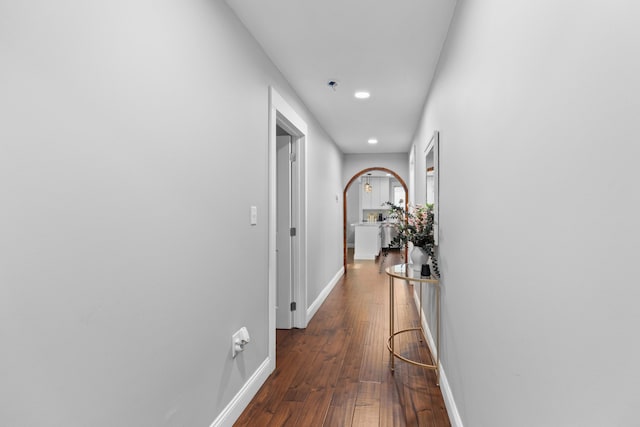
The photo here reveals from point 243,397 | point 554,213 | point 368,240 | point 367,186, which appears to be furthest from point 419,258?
point 367,186

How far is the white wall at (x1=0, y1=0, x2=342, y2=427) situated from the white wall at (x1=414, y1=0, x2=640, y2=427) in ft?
4.17

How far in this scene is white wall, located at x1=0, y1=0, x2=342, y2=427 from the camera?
3.18ft

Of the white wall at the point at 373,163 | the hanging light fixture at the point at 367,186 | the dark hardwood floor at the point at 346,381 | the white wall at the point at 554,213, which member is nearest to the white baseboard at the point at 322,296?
the dark hardwood floor at the point at 346,381

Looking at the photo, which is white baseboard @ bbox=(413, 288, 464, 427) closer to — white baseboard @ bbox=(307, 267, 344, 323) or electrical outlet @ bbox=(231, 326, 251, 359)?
electrical outlet @ bbox=(231, 326, 251, 359)

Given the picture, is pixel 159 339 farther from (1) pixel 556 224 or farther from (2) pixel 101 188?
(1) pixel 556 224

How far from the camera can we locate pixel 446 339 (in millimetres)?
2467

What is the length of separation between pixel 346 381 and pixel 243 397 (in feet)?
2.59

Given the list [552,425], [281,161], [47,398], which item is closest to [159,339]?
[47,398]

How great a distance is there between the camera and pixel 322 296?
5051mm

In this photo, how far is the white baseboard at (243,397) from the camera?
2.04m

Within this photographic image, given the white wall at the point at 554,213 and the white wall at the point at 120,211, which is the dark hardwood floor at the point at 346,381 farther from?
the white wall at the point at 554,213

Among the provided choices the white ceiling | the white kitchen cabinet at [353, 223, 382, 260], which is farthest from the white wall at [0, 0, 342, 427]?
the white kitchen cabinet at [353, 223, 382, 260]

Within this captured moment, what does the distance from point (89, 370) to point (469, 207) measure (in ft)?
5.42

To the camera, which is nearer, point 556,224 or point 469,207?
point 556,224
